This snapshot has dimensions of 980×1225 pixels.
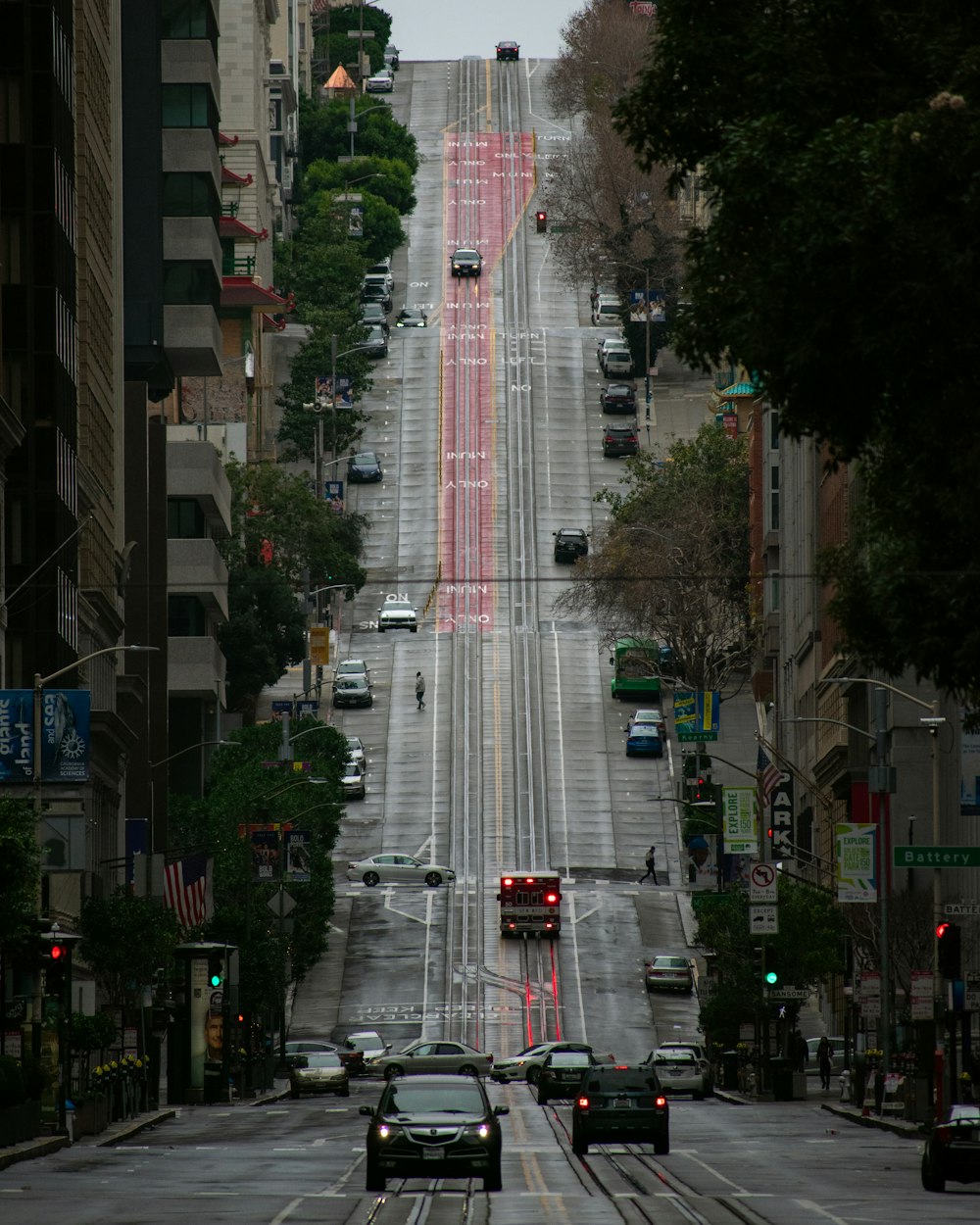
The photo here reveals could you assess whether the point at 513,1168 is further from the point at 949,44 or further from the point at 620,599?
the point at 620,599

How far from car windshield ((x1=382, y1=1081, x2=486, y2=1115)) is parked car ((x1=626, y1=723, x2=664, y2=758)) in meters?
83.3

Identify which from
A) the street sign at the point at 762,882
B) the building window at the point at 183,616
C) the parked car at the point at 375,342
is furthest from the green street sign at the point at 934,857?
the parked car at the point at 375,342

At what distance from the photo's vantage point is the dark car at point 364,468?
506 feet

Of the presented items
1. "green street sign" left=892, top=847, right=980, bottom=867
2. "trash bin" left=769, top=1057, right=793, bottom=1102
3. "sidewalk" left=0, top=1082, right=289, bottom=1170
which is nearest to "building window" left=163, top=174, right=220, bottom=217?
"sidewalk" left=0, top=1082, right=289, bottom=1170

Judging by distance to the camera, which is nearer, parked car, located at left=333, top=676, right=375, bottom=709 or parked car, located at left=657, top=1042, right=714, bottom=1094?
parked car, located at left=657, top=1042, right=714, bottom=1094

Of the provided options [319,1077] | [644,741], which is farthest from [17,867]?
[644,741]

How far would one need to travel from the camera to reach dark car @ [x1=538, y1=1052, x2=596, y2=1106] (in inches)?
2402

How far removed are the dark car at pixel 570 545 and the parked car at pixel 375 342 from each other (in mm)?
36490

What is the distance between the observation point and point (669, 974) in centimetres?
8844

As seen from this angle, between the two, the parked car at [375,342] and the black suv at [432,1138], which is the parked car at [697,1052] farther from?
the parked car at [375,342]

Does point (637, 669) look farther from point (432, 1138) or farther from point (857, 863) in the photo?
point (432, 1138)

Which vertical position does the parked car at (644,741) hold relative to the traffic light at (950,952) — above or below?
above

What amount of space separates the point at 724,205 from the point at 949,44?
2.40 metres

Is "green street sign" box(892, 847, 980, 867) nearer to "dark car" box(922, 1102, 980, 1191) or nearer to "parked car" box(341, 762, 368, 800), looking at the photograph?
"dark car" box(922, 1102, 980, 1191)
